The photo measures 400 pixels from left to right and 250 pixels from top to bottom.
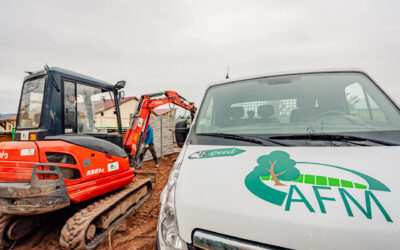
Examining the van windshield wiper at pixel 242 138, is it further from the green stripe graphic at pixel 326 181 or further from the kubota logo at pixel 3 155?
the kubota logo at pixel 3 155

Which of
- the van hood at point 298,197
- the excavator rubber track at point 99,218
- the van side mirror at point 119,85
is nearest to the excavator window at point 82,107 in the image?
the van side mirror at point 119,85

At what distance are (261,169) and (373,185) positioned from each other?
61cm

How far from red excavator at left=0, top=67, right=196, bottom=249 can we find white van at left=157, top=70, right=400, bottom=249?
1.95 meters

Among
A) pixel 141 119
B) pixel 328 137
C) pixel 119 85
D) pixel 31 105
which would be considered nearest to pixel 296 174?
pixel 328 137

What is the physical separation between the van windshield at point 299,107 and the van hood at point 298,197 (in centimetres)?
36

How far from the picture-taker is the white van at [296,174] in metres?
1.00

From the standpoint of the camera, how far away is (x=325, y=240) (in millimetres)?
948

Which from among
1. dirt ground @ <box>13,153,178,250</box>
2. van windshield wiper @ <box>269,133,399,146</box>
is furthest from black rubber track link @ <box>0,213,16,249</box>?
van windshield wiper @ <box>269,133,399,146</box>

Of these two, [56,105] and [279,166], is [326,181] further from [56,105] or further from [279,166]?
[56,105]

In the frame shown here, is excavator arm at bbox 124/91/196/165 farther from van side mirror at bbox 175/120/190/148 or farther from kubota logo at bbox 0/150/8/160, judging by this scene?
van side mirror at bbox 175/120/190/148

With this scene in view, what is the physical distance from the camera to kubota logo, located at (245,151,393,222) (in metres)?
1.05

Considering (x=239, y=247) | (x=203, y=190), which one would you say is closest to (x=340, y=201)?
(x=239, y=247)

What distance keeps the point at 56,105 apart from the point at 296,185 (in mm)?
3694

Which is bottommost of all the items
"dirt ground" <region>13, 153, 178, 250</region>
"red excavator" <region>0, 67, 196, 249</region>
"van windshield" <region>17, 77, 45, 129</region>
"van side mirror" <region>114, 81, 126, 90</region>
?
"dirt ground" <region>13, 153, 178, 250</region>
